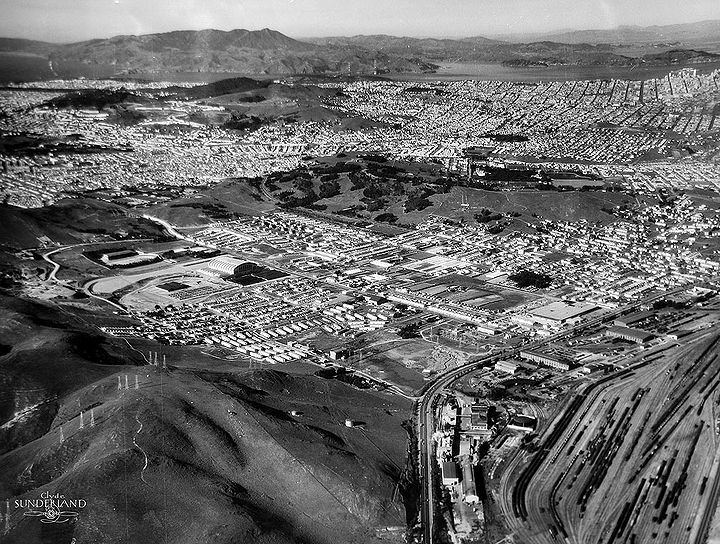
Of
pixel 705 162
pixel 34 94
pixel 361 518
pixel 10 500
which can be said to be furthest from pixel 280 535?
pixel 705 162

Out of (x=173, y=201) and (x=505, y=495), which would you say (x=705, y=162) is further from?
(x=505, y=495)

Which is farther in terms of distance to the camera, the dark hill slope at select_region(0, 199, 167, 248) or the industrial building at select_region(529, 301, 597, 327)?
the dark hill slope at select_region(0, 199, 167, 248)

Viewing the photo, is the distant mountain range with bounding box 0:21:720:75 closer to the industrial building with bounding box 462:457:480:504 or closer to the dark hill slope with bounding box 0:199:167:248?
the dark hill slope with bounding box 0:199:167:248

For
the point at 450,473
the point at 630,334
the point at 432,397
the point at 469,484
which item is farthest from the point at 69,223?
the point at 469,484

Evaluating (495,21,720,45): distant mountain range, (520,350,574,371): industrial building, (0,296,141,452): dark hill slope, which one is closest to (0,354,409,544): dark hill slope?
(0,296,141,452): dark hill slope

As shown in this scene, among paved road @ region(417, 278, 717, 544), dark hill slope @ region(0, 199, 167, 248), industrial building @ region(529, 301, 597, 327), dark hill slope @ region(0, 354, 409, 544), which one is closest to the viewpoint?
dark hill slope @ region(0, 354, 409, 544)

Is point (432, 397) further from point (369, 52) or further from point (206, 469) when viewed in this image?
point (369, 52)
